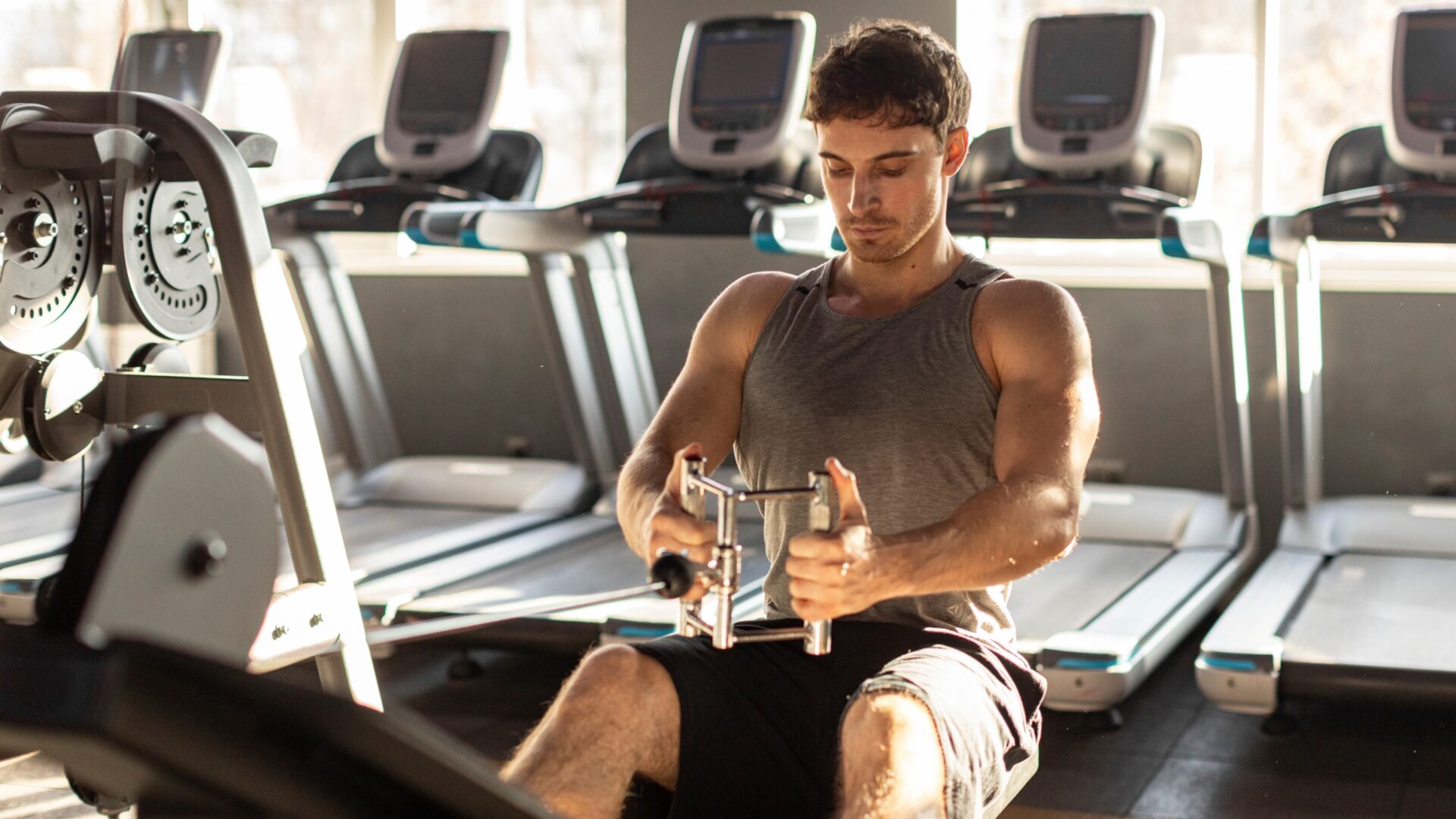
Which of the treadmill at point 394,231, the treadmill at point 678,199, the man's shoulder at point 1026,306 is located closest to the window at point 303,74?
the treadmill at point 394,231

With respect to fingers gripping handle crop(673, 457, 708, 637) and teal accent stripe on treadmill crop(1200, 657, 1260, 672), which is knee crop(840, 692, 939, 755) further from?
teal accent stripe on treadmill crop(1200, 657, 1260, 672)

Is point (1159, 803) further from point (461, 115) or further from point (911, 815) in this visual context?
point (461, 115)

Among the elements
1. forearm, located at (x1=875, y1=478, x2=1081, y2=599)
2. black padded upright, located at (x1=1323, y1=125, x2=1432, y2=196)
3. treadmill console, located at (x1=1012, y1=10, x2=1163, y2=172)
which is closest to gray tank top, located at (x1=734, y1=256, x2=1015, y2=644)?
forearm, located at (x1=875, y1=478, x2=1081, y2=599)

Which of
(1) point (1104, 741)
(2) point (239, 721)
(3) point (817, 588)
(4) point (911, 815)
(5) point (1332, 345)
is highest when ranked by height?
(2) point (239, 721)

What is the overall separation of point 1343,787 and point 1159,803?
1.27 feet

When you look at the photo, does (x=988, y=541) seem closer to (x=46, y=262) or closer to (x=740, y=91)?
(x=46, y=262)

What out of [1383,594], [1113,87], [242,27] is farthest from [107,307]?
[242,27]

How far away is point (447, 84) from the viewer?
4.91m

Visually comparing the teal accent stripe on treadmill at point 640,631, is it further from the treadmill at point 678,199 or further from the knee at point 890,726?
the knee at point 890,726

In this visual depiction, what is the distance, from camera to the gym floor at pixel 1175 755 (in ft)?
9.18

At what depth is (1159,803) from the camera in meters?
2.83

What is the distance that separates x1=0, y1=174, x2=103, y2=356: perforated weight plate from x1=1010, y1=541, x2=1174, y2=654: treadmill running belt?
6.59 ft

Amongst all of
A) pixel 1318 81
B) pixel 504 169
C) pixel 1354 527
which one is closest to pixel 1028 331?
pixel 1354 527

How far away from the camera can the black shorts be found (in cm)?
156
